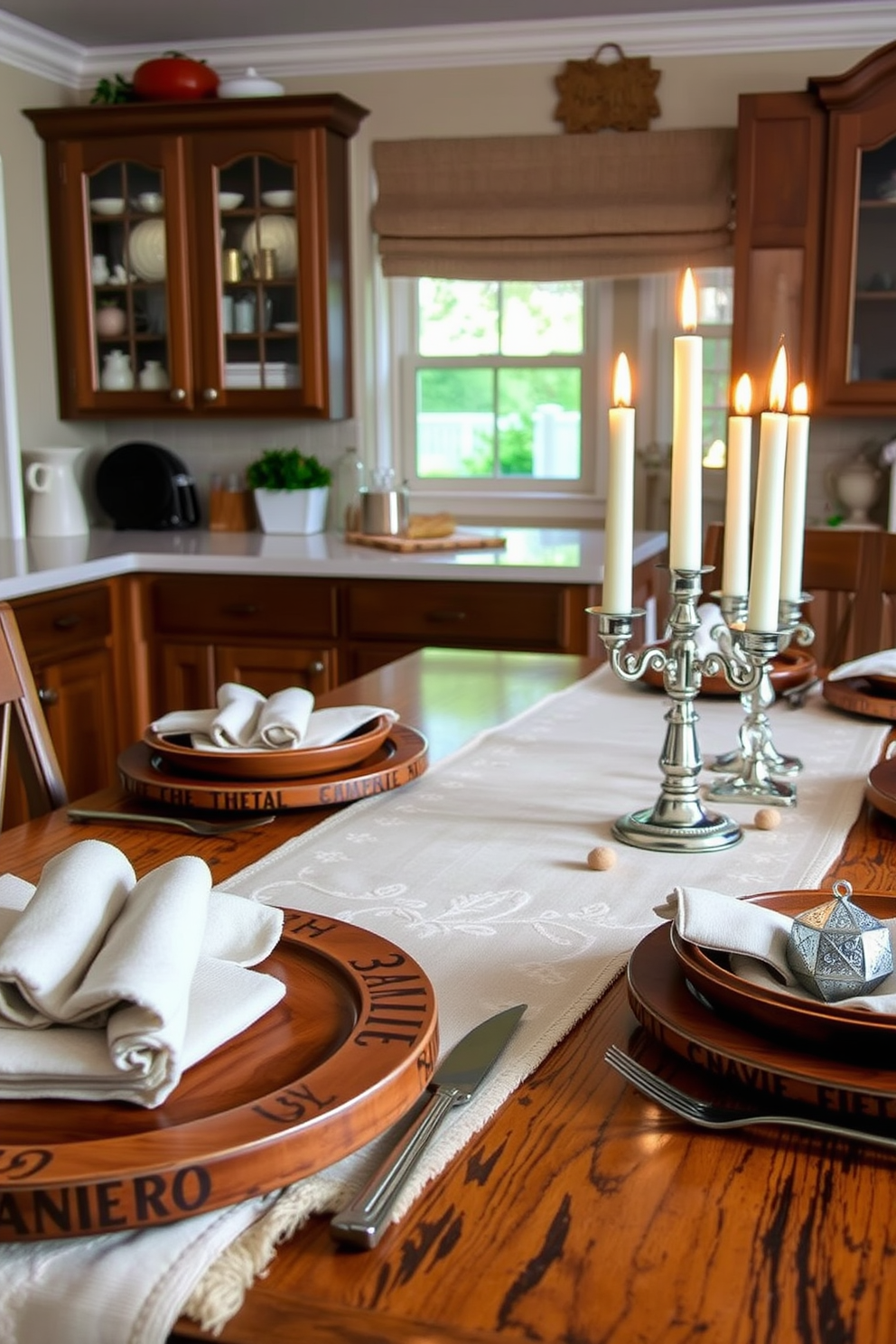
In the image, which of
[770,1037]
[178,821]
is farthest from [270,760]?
[770,1037]

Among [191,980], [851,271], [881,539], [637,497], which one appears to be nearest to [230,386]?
[637,497]

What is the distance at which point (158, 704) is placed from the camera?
3758 millimetres

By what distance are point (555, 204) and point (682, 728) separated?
2975 millimetres

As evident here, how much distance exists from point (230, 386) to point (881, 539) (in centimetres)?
223

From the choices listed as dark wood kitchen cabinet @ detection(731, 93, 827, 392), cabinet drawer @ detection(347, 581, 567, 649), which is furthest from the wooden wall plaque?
cabinet drawer @ detection(347, 581, 567, 649)

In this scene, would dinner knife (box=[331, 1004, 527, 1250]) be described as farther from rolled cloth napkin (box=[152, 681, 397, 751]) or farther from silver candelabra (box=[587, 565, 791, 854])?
rolled cloth napkin (box=[152, 681, 397, 751])

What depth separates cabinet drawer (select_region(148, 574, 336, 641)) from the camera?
355 centimetres

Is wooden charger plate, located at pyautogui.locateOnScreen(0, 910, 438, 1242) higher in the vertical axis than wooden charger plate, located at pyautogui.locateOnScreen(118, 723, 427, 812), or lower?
higher

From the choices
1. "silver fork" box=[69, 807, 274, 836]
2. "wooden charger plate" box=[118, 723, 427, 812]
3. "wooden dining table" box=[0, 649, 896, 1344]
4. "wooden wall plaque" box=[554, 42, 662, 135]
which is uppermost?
"wooden wall plaque" box=[554, 42, 662, 135]

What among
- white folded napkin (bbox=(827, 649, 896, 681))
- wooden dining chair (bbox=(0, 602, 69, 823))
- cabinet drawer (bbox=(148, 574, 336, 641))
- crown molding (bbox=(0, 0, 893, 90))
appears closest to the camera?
wooden dining chair (bbox=(0, 602, 69, 823))

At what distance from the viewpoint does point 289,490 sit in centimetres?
410

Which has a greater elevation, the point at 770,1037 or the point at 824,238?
the point at 824,238

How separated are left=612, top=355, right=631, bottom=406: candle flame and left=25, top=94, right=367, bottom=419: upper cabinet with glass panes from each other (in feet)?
9.51

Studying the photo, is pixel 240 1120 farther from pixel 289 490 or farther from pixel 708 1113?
pixel 289 490
